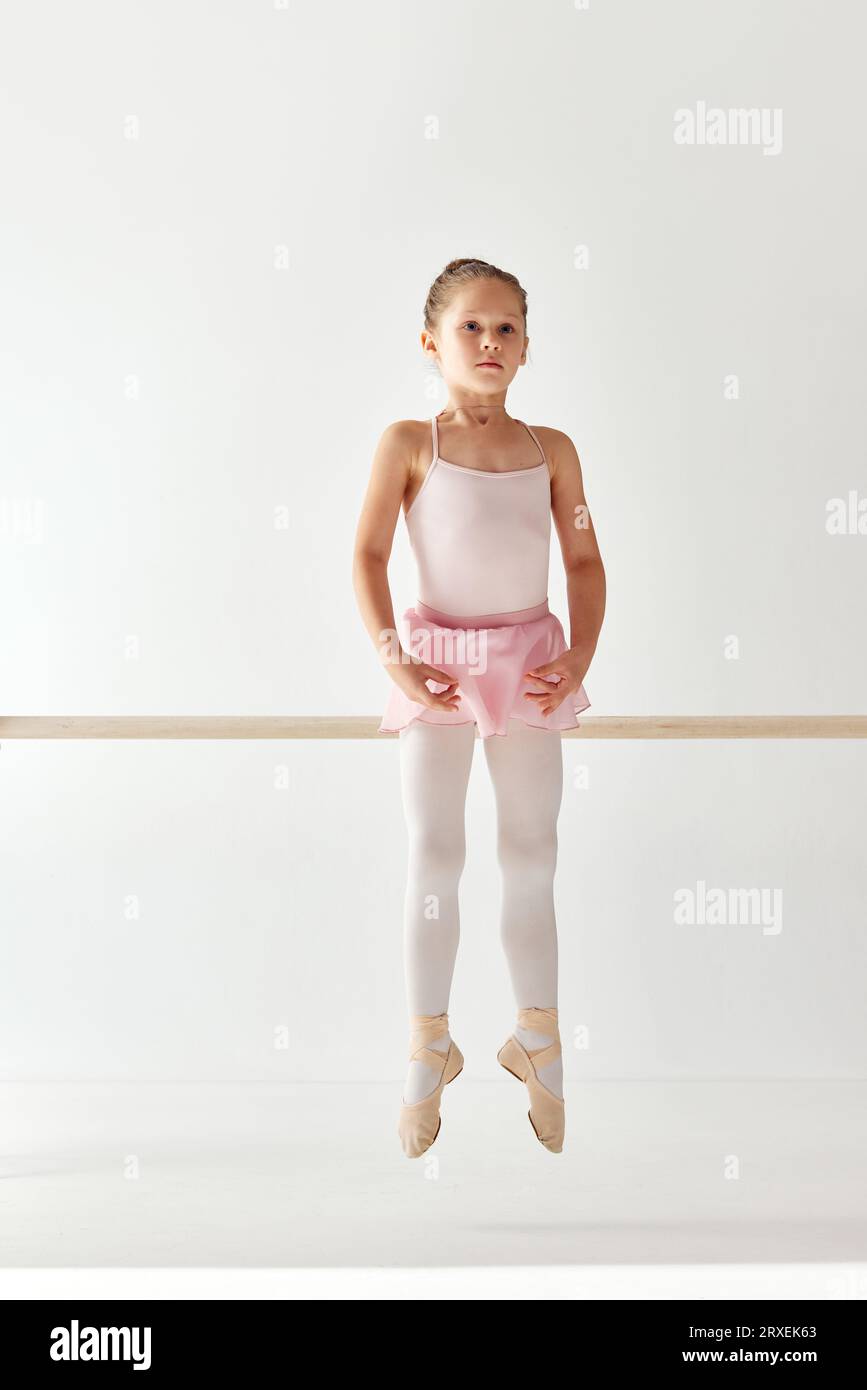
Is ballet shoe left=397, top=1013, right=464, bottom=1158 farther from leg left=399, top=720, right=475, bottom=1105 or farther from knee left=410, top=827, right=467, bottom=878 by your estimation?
knee left=410, top=827, right=467, bottom=878

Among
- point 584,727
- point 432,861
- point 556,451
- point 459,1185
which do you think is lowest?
point 459,1185

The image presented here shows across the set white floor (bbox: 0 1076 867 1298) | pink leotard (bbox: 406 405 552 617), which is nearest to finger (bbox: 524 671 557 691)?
pink leotard (bbox: 406 405 552 617)

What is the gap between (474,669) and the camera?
5.95 ft

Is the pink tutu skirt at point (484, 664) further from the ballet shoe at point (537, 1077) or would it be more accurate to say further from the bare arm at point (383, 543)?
the ballet shoe at point (537, 1077)

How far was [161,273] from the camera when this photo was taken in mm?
2814

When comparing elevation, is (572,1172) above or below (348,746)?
below

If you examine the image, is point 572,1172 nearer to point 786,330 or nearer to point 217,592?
point 217,592

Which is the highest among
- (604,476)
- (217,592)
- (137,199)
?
(137,199)

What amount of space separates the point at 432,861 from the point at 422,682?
0.69ft

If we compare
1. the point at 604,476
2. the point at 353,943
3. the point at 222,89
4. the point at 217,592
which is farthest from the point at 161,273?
the point at 353,943

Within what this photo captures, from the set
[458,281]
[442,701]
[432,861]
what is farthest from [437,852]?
[458,281]

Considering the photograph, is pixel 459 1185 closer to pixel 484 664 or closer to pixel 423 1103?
pixel 423 1103

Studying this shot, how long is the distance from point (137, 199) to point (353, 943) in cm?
141

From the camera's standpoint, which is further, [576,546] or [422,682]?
[576,546]
